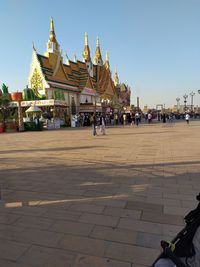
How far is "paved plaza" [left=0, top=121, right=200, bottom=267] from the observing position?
8.96 ft

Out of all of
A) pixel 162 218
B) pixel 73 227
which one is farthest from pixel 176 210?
pixel 73 227

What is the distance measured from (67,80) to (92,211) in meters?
36.4

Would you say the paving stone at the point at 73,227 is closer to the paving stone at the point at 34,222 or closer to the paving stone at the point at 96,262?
the paving stone at the point at 34,222

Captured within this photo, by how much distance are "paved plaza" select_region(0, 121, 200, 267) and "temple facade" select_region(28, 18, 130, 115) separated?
28179 mm

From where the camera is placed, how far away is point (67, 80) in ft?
127

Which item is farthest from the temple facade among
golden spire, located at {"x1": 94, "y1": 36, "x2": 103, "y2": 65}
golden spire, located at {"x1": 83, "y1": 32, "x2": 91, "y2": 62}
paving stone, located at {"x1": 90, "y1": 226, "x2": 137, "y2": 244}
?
paving stone, located at {"x1": 90, "y1": 226, "x2": 137, "y2": 244}

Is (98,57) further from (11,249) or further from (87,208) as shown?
(11,249)

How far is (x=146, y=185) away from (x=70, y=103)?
34458 millimetres

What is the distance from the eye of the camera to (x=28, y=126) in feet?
84.7

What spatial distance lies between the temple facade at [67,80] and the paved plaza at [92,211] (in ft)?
92.5

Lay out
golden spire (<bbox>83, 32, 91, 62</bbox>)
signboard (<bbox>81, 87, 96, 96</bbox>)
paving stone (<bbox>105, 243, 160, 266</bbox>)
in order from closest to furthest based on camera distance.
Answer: paving stone (<bbox>105, 243, 160, 266</bbox>) → signboard (<bbox>81, 87, 96, 96</bbox>) → golden spire (<bbox>83, 32, 91, 62</bbox>)

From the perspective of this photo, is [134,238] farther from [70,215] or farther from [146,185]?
[146,185]

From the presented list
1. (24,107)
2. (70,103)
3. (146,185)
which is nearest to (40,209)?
(146,185)

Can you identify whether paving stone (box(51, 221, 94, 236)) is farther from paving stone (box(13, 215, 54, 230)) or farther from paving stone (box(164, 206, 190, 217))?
paving stone (box(164, 206, 190, 217))
